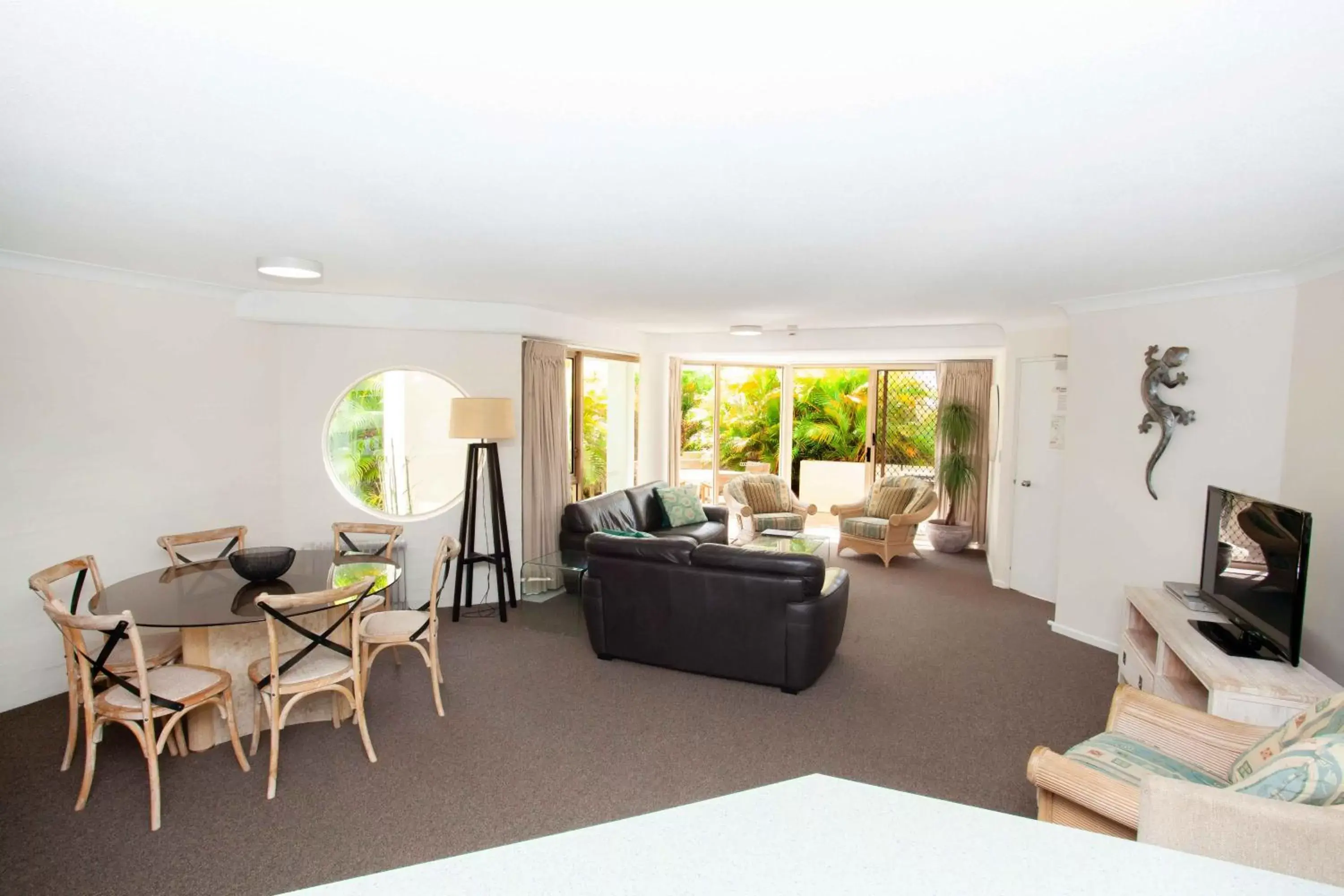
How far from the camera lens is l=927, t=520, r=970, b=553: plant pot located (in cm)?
778

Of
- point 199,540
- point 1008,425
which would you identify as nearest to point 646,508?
point 1008,425

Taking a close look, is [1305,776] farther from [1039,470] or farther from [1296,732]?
[1039,470]

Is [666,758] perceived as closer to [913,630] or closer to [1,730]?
[913,630]

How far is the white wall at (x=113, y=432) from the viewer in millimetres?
3676

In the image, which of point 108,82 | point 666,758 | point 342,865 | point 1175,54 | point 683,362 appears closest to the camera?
point 1175,54

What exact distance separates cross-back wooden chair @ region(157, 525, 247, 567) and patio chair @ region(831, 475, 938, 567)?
5.55 m

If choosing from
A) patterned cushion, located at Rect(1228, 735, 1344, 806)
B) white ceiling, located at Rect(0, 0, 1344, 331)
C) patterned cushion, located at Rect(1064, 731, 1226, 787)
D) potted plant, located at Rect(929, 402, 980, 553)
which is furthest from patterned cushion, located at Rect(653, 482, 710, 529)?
patterned cushion, located at Rect(1228, 735, 1344, 806)

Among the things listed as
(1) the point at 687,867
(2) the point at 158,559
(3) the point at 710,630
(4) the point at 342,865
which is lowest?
(4) the point at 342,865

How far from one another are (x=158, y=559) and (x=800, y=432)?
704 centimetres

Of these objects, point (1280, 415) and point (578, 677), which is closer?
point (1280, 415)

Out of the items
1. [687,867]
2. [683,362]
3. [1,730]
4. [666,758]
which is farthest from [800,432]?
[687,867]

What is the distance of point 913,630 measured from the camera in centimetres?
511

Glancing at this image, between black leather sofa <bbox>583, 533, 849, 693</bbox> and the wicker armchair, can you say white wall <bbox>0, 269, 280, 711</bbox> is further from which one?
the wicker armchair

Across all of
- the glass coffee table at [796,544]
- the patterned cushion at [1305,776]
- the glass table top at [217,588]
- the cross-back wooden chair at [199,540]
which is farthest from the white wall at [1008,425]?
the cross-back wooden chair at [199,540]
